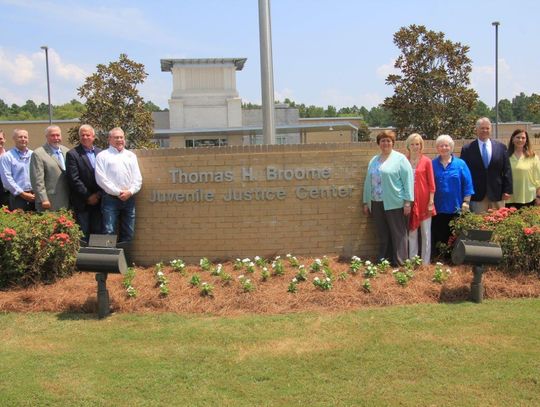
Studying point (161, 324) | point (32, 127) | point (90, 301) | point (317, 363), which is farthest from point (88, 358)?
point (32, 127)

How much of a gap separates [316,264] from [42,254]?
3168 mm

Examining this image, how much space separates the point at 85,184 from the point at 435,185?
14.7ft

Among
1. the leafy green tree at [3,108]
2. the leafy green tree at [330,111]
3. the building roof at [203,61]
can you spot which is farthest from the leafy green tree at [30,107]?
the building roof at [203,61]

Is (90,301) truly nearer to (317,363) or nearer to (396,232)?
A: (317,363)

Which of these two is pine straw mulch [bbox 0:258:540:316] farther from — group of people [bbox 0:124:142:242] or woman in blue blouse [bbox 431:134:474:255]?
group of people [bbox 0:124:142:242]

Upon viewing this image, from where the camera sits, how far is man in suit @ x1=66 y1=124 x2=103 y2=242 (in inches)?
277

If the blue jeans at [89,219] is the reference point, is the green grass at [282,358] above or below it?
below

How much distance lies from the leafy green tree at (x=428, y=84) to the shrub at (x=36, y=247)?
37.7 ft

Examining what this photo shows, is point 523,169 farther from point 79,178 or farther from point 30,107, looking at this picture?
point 30,107

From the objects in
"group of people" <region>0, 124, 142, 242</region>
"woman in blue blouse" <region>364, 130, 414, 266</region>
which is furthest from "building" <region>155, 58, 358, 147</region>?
"woman in blue blouse" <region>364, 130, 414, 266</region>

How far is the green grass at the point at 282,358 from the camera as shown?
12.4ft

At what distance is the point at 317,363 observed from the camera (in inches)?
168

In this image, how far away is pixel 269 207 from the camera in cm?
732

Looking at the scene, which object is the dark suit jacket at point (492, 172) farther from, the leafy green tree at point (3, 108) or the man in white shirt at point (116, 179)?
the leafy green tree at point (3, 108)
